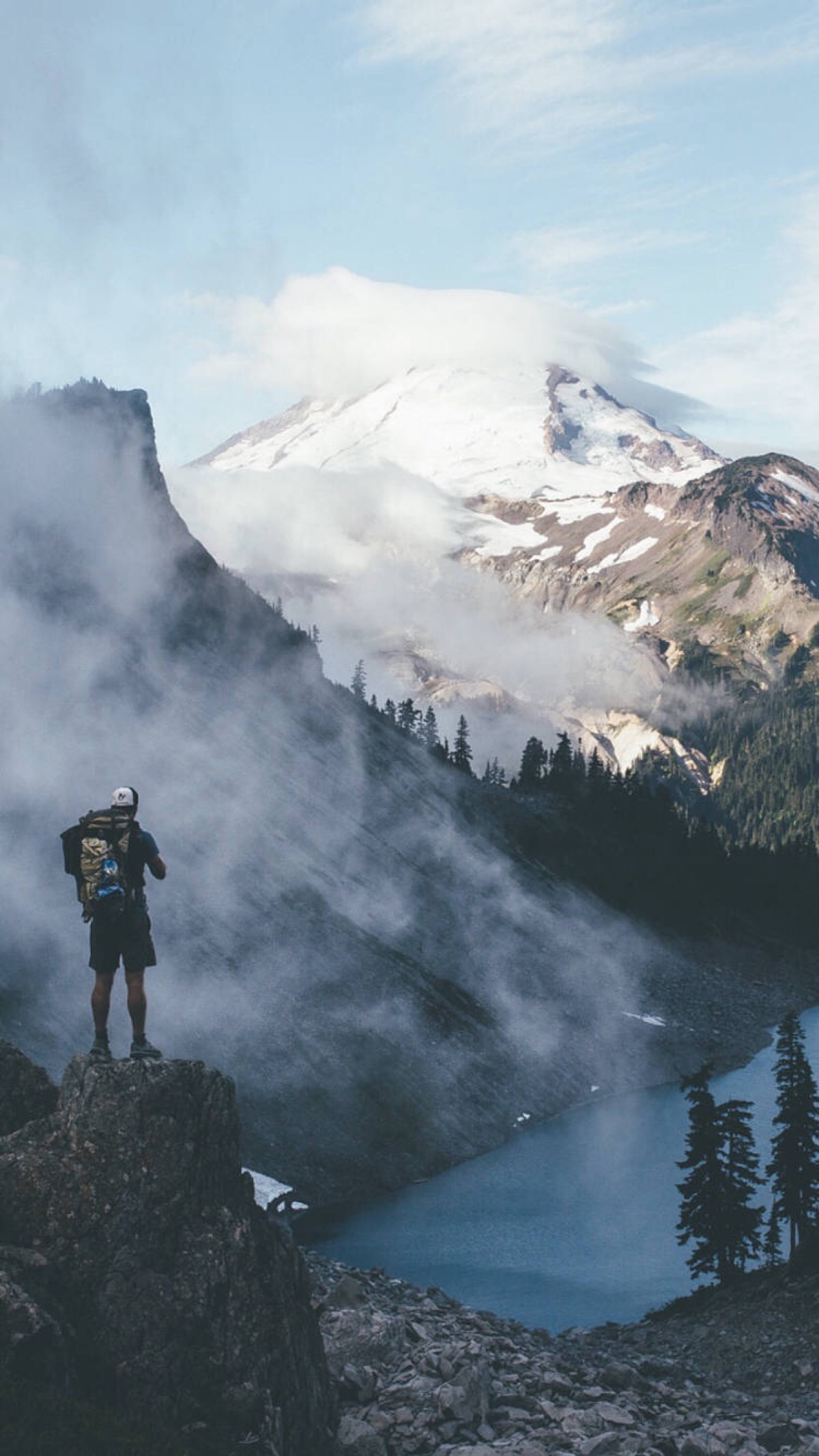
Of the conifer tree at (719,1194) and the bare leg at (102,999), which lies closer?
the bare leg at (102,999)

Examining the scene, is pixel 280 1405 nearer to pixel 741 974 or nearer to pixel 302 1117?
pixel 302 1117

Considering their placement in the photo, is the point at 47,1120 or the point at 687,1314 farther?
the point at 687,1314

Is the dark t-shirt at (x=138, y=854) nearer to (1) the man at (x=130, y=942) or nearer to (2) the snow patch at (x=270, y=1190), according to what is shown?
(1) the man at (x=130, y=942)

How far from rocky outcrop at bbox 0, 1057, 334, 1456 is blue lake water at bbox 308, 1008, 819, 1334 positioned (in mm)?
43931

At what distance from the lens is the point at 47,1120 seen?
2170cm

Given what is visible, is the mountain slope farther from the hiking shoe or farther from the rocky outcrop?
the hiking shoe

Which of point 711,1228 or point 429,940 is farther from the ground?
point 429,940

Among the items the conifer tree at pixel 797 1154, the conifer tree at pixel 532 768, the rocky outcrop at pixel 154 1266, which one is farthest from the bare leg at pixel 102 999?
the conifer tree at pixel 532 768

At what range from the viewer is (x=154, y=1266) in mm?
21031

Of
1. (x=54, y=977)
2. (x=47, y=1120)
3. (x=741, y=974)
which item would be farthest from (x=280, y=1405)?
(x=741, y=974)

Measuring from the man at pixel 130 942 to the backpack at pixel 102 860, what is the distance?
0.44 ft

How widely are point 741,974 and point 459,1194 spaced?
83.4 m

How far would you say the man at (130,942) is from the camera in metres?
21.5

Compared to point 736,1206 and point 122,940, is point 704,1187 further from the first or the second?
point 122,940
